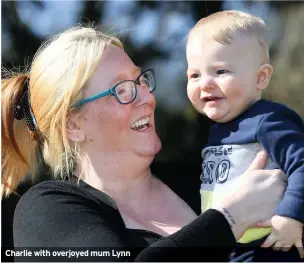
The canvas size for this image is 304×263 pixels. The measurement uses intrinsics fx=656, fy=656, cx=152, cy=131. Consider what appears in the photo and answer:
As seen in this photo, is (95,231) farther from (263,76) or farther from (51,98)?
(263,76)

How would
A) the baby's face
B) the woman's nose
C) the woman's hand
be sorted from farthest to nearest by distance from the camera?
the woman's nose, the baby's face, the woman's hand

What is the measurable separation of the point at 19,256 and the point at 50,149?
36cm

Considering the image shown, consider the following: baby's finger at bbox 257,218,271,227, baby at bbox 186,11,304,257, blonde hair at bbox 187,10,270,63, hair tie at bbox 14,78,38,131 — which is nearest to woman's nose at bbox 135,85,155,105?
baby at bbox 186,11,304,257

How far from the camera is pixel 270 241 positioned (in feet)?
5.60

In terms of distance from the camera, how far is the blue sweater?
5.44ft

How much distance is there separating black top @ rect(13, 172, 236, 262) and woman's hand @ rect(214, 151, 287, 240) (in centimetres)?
7

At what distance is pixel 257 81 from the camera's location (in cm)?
A: 187

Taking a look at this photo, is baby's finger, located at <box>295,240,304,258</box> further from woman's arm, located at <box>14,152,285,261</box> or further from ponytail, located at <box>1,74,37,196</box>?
ponytail, located at <box>1,74,37,196</box>


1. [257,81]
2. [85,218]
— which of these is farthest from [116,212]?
[257,81]

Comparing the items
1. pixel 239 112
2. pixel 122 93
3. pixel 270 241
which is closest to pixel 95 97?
pixel 122 93

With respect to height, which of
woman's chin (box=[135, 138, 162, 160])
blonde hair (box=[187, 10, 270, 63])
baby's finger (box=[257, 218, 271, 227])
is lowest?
baby's finger (box=[257, 218, 271, 227])

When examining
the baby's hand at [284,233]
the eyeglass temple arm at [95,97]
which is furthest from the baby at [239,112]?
the eyeglass temple arm at [95,97]

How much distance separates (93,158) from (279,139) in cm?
58

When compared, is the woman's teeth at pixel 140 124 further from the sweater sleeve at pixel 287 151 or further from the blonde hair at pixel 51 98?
the sweater sleeve at pixel 287 151
